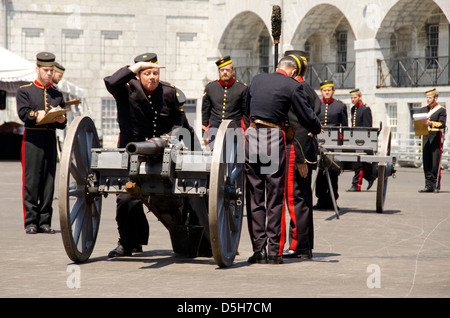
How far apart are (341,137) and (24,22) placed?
28541mm

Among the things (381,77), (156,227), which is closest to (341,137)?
(156,227)

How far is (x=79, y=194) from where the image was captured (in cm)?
778

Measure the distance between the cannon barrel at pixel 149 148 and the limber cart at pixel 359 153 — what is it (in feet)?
17.1

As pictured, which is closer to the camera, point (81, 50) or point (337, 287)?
point (337, 287)

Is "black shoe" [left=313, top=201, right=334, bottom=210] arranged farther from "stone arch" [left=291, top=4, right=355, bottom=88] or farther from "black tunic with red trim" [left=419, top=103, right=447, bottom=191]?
"stone arch" [left=291, top=4, right=355, bottom=88]

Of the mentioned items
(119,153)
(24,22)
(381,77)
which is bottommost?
(119,153)

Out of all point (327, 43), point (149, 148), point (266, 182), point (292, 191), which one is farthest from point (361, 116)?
point (327, 43)

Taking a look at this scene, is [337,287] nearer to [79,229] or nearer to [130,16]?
[79,229]

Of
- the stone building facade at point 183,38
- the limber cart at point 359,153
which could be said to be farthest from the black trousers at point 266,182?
the stone building facade at point 183,38

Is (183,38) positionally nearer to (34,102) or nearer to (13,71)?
(13,71)

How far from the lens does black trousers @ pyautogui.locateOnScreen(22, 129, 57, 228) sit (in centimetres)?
1039

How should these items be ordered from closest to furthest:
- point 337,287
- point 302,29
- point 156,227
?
point 337,287
point 156,227
point 302,29

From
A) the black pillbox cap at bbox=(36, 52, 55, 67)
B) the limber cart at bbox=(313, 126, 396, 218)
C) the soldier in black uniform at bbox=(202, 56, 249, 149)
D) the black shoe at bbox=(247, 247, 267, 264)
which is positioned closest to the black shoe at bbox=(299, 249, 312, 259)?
the black shoe at bbox=(247, 247, 267, 264)

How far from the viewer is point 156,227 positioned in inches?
436
